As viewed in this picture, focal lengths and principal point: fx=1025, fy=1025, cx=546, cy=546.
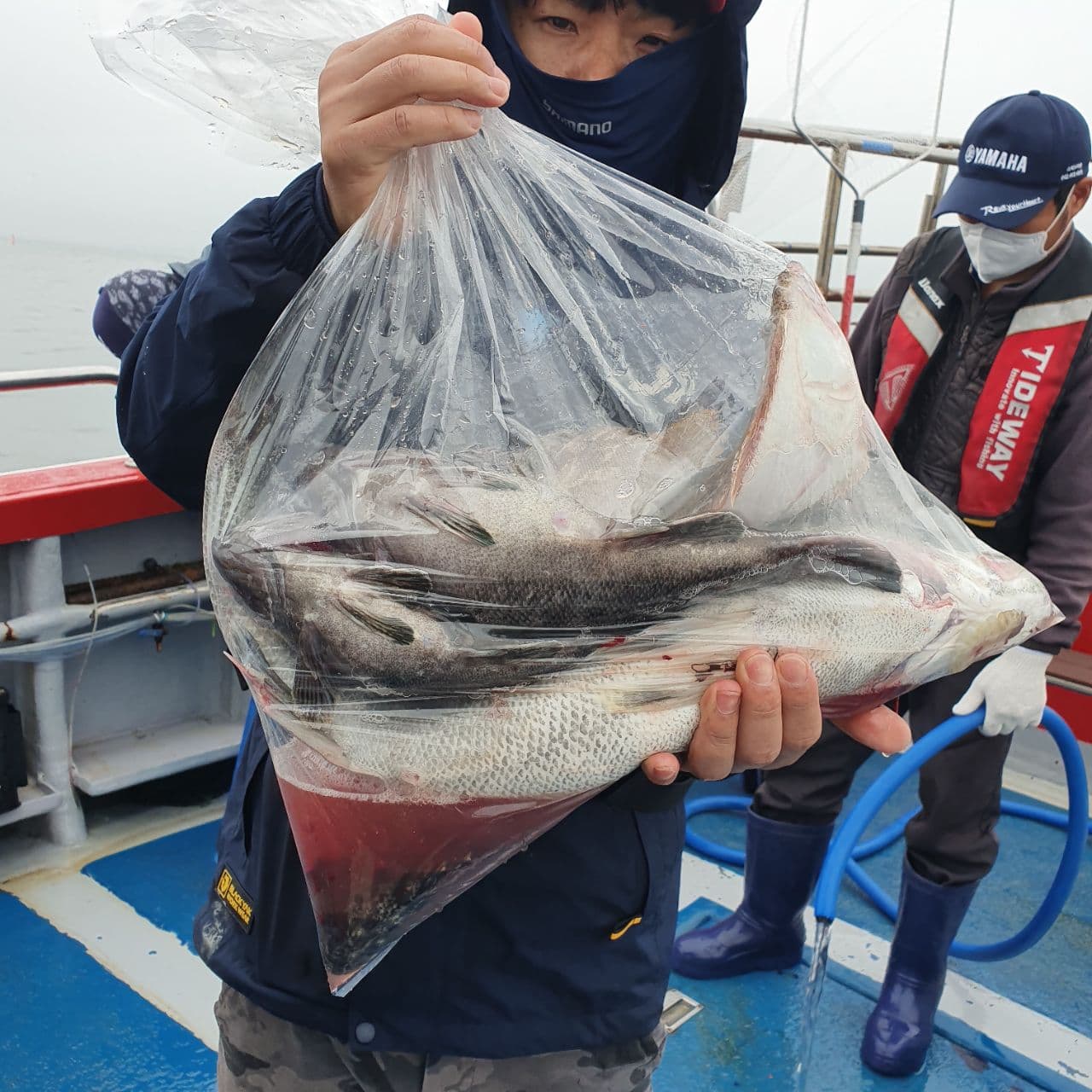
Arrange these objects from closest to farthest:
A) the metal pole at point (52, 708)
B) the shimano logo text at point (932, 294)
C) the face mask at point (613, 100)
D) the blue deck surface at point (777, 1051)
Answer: the face mask at point (613, 100) → the blue deck surface at point (777, 1051) → the shimano logo text at point (932, 294) → the metal pole at point (52, 708)

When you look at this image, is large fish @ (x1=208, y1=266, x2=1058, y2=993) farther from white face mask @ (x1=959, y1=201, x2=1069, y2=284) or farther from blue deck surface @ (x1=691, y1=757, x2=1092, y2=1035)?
blue deck surface @ (x1=691, y1=757, x2=1092, y2=1035)

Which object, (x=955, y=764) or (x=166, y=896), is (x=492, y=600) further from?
(x=166, y=896)

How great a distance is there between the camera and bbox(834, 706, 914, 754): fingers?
1.13 m

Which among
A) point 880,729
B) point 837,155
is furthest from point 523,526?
point 837,155

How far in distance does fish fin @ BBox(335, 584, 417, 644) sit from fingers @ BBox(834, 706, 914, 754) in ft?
1.75

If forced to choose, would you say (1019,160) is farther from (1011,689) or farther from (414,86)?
(414,86)

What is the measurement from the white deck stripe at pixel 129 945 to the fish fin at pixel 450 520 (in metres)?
1.93

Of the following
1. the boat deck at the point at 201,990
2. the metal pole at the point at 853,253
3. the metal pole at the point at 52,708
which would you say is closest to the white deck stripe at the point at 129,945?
the boat deck at the point at 201,990

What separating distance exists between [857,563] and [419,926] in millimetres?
617

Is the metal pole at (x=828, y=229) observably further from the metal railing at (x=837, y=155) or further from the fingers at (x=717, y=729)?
the fingers at (x=717, y=729)

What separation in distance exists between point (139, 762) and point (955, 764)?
233 centimetres

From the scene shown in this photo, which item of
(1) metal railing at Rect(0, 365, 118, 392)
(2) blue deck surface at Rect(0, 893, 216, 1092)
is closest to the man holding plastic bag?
(2) blue deck surface at Rect(0, 893, 216, 1092)

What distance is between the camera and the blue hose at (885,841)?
2.21 m

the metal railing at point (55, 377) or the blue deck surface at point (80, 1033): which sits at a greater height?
the metal railing at point (55, 377)
